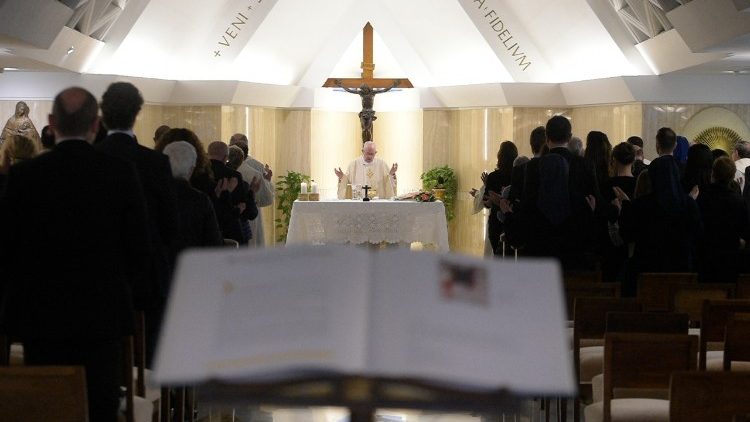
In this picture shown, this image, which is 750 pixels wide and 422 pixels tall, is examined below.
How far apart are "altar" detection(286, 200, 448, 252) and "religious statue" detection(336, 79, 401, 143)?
3.52 metres

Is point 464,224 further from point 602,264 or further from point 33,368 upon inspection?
point 33,368

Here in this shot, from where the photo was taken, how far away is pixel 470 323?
98.1 inches

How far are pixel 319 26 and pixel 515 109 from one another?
3.49 metres

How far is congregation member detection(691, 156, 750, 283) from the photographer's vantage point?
9.58 m

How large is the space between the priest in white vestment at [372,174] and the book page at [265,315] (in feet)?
49.2

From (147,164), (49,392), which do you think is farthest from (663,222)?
(49,392)

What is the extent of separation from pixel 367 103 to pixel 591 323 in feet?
43.5

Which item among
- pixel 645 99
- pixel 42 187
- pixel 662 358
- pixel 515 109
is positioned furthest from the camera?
pixel 515 109

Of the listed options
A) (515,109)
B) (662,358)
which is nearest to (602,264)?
(662,358)

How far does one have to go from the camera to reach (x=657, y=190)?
30.1ft

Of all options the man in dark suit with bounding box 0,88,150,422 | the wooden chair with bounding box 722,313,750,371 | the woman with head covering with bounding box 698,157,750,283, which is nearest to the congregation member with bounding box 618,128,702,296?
the woman with head covering with bounding box 698,157,750,283

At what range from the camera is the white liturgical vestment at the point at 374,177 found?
1766 centimetres

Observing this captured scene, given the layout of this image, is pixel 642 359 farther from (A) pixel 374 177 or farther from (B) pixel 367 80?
(B) pixel 367 80

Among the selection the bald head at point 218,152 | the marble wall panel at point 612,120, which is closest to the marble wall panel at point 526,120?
the marble wall panel at point 612,120
